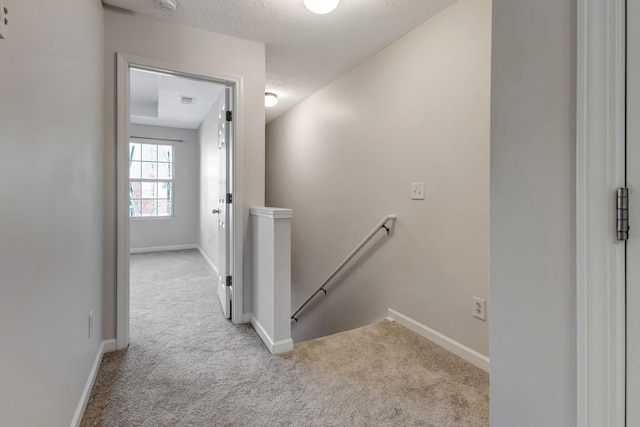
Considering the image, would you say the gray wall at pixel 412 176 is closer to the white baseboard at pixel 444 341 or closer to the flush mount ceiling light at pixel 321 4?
the white baseboard at pixel 444 341

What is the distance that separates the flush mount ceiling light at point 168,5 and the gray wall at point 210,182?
6.17ft

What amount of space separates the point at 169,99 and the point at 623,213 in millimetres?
4781

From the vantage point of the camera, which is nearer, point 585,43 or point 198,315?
point 585,43

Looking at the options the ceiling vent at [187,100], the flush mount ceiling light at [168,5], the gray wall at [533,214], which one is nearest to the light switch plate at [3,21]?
the gray wall at [533,214]

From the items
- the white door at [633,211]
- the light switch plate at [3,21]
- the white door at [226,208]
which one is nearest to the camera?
the white door at [633,211]

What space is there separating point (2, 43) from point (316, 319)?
3454mm

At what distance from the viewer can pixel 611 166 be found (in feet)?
2.00

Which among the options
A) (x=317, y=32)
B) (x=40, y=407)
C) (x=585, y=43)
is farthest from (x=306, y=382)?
(x=317, y=32)

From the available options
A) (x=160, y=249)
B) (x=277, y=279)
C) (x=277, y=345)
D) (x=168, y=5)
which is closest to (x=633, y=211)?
(x=277, y=279)

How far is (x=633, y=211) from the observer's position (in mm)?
594

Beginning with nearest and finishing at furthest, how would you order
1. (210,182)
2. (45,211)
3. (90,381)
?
1. (45,211)
2. (90,381)
3. (210,182)

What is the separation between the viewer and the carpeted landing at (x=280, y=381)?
142 centimetres

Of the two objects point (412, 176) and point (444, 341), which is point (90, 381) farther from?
point (412, 176)

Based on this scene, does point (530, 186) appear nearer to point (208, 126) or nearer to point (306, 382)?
point (306, 382)
